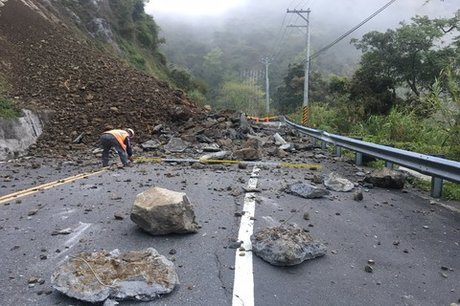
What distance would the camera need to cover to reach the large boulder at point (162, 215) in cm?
409

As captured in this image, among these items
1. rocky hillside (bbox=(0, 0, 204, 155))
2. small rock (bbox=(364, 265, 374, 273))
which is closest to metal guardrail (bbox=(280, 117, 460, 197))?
small rock (bbox=(364, 265, 374, 273))

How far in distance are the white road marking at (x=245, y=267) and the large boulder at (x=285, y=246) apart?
4.0 inches

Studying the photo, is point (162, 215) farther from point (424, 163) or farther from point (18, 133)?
point (18, 133)

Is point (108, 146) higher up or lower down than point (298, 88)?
higher up

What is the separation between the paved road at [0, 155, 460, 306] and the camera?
3.04 metres

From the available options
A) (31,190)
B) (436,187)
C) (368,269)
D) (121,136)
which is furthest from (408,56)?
(368,269)

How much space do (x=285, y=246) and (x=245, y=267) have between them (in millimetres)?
403

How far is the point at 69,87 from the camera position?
1762cm

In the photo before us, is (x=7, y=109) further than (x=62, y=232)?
Yes

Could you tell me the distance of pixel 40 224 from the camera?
460 centimetres

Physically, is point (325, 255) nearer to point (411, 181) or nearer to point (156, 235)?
point (156, 235)

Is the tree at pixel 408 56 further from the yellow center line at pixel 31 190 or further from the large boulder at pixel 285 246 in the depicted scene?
the large boulder at pixel 285 246

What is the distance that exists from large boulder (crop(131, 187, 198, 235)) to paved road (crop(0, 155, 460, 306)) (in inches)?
3.6

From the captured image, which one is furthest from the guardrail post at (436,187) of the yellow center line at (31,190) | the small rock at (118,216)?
the yellow center line at (31,190)
